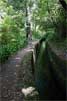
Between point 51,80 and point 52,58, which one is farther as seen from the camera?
point 52,58

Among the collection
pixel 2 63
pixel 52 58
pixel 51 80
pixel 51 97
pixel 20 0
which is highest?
pixel 20 0

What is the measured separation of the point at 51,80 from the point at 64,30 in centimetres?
294

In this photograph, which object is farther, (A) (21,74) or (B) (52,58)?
(A) (21,74)

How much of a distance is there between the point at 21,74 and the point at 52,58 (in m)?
5.79

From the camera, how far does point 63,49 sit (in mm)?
7609

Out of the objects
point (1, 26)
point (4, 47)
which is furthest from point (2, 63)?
point (1, 26)

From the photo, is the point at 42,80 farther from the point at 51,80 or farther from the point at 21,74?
the point at 21,74

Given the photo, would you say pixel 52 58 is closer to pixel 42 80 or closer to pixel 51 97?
pixel 42 80

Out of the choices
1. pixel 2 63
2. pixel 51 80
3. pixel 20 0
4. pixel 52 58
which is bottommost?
pixel 2 63

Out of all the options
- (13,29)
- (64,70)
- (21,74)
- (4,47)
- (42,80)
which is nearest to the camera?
(64,70)

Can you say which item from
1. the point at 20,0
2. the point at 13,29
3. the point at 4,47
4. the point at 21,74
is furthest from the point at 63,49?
the point at 20,0

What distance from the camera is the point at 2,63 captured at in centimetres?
1470

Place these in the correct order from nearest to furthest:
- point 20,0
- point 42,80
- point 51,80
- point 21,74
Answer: point 51,80, point 42,80, point 21,74, point 20,0

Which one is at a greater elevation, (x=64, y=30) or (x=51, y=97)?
(x=64, y=30)
